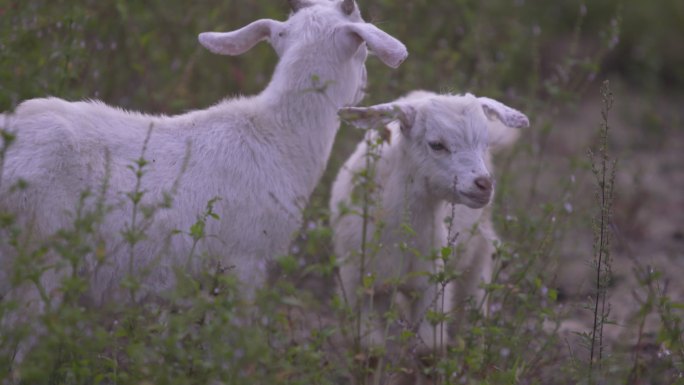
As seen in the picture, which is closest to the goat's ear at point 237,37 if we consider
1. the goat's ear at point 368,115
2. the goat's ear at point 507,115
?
the goat's ear at point 368,115

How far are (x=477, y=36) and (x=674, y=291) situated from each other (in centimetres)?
223

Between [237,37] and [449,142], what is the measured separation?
3.90 feet

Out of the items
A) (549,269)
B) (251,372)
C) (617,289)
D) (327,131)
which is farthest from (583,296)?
(251,372)

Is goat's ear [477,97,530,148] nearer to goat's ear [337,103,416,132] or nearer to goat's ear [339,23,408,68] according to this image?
goat's ear [337,103,416,132]

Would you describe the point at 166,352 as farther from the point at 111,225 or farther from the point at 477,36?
the point at 477,36

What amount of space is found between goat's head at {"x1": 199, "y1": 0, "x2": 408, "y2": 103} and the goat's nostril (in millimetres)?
669

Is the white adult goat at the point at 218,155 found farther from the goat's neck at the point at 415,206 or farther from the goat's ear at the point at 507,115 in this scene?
the goat's ear at the point at 507,115

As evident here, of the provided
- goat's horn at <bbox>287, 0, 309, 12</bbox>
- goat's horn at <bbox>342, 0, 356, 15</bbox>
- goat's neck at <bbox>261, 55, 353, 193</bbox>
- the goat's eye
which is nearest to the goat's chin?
the goat's eye

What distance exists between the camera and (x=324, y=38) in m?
4.46

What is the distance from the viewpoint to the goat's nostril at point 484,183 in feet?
14.3

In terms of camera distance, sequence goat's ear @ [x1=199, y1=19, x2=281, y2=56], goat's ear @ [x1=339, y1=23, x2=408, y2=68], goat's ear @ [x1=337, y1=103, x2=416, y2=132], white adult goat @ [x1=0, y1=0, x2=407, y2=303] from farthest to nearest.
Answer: goat's ear @ [x1=199, y1=19, x2=281, y2=56]
goat's ear @ [x1=339, y1=23, x2=408, y2=68]
goat's ear @ [x1=337, y1=103, x2=416, y2=132]
white adult goat @ [x1=0, y1=0, x2=407, y2=303]

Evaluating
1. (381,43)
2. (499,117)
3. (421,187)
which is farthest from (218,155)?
(499,117)

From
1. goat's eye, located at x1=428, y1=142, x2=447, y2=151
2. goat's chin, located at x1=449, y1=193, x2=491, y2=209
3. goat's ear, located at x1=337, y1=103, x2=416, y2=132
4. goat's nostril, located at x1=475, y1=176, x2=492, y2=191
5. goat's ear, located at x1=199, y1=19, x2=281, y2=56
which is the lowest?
goat's chin, located at x1=449, y1=193, x2=491, y2=209

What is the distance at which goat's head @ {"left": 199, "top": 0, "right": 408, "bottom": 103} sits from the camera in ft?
14.2
